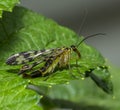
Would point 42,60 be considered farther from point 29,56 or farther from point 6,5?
point 6,5

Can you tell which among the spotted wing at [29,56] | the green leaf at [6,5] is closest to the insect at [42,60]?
the spotted wing at [29,56]

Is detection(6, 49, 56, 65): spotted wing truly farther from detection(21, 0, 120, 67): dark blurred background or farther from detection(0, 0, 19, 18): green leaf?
detection(21, 0, 120, 67): dark blurred background

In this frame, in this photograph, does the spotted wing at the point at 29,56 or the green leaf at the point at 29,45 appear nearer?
the green leaf at the point at 29,45

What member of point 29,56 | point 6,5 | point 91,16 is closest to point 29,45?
point 29,56

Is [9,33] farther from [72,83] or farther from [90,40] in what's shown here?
[90,40]

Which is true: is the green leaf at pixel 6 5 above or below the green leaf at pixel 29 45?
above

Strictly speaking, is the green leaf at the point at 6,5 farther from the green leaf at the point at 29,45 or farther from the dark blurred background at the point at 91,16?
the dark blurred background at the point at 91,16

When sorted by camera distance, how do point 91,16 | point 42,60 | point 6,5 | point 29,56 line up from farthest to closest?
point 91,16
point 42,60
point 29,56
point 6,5
